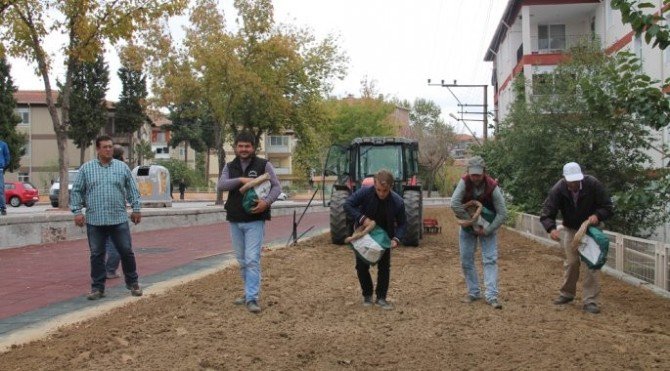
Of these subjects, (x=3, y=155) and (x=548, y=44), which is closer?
(x=3, y=155)

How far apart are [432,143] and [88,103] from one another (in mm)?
31536

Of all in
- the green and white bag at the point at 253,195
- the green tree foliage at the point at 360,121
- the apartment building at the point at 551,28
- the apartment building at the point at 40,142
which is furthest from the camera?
the apartment building at the point at 40,142

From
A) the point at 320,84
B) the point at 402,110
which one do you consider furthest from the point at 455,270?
the point at 402,110

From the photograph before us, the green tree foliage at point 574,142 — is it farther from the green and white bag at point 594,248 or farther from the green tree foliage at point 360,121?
the green tree foliage at point 360,121

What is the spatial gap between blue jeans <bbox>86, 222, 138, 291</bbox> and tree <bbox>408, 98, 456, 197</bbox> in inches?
2120

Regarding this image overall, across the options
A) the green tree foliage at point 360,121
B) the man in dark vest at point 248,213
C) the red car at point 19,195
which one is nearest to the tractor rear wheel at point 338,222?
the man in dark vest at point 248,213

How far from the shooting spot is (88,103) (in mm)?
52062

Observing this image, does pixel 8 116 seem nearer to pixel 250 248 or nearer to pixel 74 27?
pixel 74 27

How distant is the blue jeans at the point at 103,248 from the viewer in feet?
23.9

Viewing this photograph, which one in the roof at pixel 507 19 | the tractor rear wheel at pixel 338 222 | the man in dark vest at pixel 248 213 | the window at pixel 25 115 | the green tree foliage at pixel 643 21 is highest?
the roof at pixel 507 19

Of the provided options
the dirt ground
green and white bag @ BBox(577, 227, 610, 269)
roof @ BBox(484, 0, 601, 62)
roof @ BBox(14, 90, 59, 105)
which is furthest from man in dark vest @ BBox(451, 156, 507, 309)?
roof @ BBox(14, 90, 59, 105)

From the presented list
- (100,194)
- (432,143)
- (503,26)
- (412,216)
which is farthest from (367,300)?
(432,143)

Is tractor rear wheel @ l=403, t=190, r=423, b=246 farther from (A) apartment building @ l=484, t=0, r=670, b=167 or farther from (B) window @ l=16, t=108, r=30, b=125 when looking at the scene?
(B) window @ l=16, t=108, r=30, b=125

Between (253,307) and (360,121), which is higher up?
(360,121)
